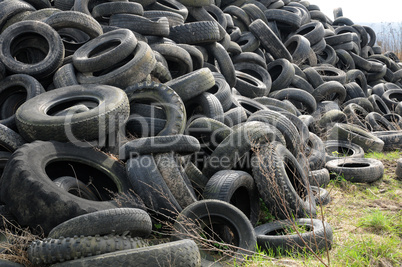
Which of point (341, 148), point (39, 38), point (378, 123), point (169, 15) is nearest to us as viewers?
point (39, 38)

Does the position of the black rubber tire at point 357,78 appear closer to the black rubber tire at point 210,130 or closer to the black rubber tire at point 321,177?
the black rubber tire at point 321,177

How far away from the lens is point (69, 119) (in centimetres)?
446

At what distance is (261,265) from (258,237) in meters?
0.54

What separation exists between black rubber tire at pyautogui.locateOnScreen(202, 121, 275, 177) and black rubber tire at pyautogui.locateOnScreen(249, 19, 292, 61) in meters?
5.76

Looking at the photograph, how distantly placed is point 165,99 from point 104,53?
4.62 feet

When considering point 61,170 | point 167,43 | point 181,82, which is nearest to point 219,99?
point 181,82

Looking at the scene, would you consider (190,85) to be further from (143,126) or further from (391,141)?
(391,141)

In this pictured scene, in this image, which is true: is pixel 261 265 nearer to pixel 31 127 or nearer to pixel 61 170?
pixel 61 170

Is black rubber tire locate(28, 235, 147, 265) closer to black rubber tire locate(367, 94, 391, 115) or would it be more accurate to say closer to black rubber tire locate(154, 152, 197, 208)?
black rubber tire locate(154, 152, 197, 208)

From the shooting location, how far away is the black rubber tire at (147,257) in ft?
9.22

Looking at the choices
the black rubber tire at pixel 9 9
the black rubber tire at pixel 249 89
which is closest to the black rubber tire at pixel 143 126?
the black rubber tire at pixel 249 89

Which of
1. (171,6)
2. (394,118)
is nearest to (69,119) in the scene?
(171,6)

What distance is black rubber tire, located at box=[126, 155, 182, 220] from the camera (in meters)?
3.95

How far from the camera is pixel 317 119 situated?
8.62 meters
